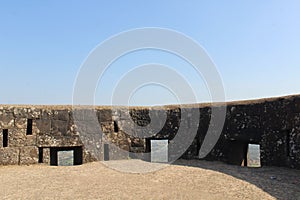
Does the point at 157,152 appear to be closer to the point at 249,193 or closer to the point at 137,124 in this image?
the point at 137,124

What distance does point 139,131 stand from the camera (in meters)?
14.0

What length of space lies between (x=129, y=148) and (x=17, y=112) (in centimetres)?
509

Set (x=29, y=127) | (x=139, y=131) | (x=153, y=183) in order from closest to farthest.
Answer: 1. (x=153, y=183)
2. (x=29, y=127)
3. (x=139, y=131)

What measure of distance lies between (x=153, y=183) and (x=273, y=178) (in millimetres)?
3523

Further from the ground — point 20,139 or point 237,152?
point 20,139

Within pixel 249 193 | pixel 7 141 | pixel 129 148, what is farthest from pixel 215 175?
pixel 7 141

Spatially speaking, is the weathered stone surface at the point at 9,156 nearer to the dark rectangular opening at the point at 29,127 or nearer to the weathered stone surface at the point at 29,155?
the weathered stone surface at the point at 29,155

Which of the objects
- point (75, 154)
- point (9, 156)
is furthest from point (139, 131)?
point (9, 156)

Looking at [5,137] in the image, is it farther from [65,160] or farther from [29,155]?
[65,160]

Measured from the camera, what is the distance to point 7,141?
11422mm


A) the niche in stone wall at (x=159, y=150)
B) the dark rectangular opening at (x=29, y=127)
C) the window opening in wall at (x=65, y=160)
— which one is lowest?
the window opening in wall at (x=65, y=160)

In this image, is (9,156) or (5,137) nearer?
(9,156)

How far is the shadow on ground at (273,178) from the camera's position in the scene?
6.99 m

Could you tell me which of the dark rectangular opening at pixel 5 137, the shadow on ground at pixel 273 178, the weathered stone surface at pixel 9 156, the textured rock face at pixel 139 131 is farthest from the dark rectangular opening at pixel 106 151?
the shadow on ground at pixel 273 178
